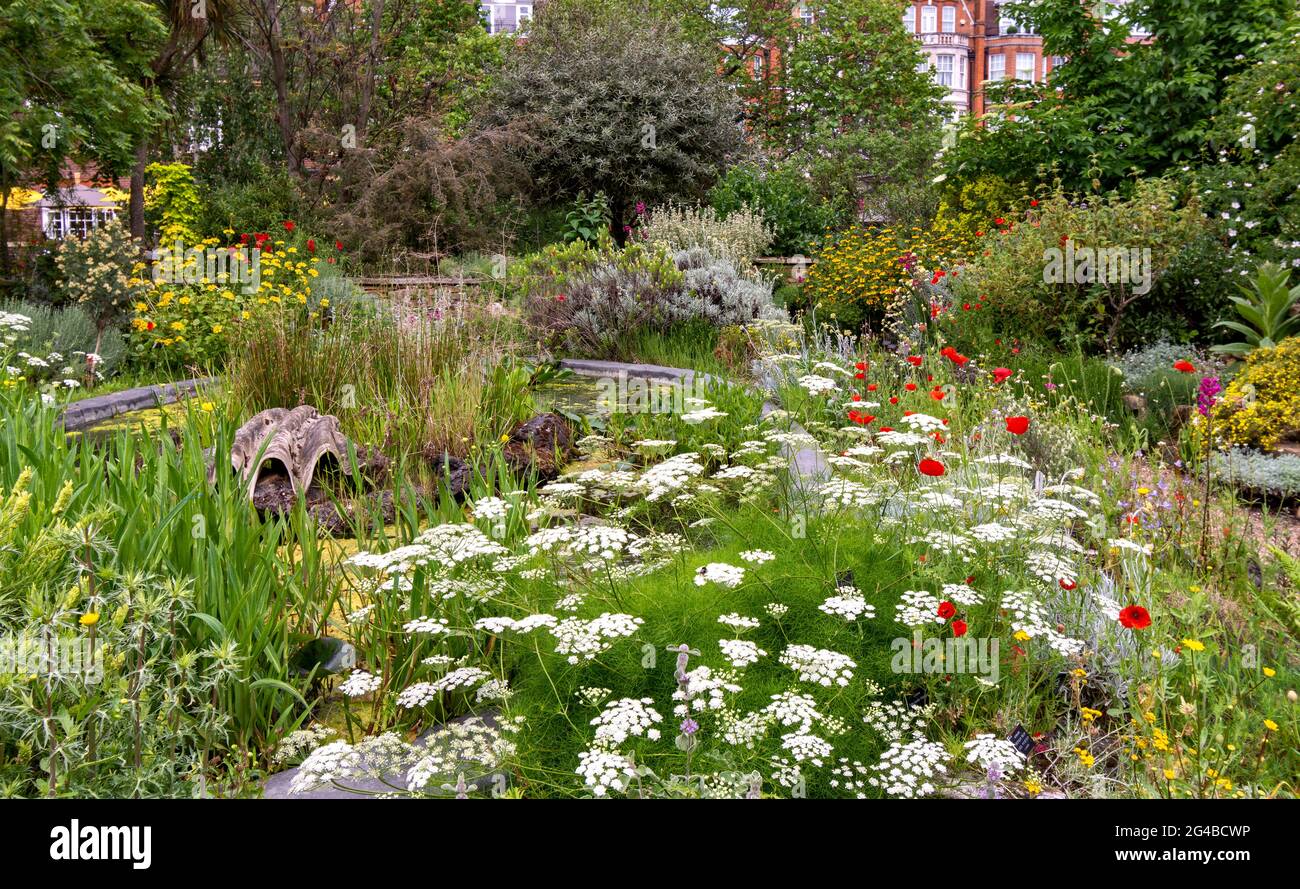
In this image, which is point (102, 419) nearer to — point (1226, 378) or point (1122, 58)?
point (1226, 378)

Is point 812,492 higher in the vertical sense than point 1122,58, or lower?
lower

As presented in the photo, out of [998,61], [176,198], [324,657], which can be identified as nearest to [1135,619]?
[324,657]

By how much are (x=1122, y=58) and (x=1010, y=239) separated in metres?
3.86

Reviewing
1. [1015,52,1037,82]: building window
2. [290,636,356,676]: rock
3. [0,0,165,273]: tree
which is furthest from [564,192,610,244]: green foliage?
[1015,52,1037,82]: building window

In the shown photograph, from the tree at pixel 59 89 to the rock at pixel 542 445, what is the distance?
19.5ft

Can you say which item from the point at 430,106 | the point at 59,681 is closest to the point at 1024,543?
the point at 59,681

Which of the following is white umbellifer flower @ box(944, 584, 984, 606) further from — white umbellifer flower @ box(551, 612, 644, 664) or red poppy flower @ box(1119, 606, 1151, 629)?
white umbellifer flower @ box(551, 612, 644, 664)

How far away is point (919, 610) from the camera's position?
2.45 meters

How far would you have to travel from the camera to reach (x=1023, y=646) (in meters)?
2.72

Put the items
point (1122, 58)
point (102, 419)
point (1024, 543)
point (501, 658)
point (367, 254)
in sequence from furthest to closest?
point (367, 254) < point (1122, 58) < point (102, 419) < point (1024, 543) < point (501, 658)

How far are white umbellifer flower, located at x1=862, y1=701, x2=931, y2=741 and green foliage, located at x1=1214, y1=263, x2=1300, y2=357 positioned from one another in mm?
5411

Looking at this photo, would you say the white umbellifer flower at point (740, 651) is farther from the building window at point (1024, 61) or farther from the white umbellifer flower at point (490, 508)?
the building window at point (1024, 61)

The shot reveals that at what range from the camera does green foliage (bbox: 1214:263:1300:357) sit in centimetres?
658

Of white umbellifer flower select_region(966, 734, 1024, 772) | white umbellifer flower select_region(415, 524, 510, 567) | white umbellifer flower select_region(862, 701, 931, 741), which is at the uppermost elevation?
white umbellifer flower select_region(415, 524, 510, 567)
